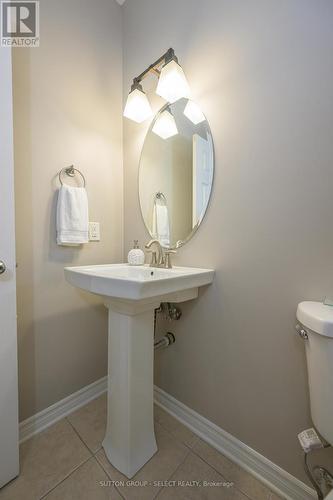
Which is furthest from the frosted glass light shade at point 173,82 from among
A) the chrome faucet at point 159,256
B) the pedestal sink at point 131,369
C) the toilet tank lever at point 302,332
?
the toilet tank lever at point 302,332

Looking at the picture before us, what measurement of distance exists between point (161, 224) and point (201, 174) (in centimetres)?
38

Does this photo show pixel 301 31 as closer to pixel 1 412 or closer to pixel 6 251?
pixel 6 251

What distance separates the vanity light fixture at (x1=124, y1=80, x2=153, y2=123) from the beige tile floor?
1.83 meters

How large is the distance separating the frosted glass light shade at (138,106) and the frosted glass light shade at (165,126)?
0.08 m

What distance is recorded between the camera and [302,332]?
0.72 meters

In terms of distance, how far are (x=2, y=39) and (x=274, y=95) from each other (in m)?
1.09

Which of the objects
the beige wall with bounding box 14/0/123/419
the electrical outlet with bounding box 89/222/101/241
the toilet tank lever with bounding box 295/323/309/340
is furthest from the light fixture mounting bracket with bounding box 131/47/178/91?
the toilet tank lever with bounding box 295/323/309/340

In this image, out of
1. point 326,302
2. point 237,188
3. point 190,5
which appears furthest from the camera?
point 190,5

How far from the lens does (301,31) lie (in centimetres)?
76

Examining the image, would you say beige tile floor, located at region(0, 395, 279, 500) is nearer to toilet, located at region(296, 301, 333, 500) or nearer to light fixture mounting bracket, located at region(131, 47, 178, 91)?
toilet, located at region(296, 301, 333, 500)

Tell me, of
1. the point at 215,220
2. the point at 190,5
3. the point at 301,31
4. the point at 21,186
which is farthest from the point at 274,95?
the point at 21,186

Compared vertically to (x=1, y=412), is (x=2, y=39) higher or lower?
higher

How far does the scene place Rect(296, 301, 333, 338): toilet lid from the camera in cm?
59

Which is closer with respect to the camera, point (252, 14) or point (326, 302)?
point (326, 302)
